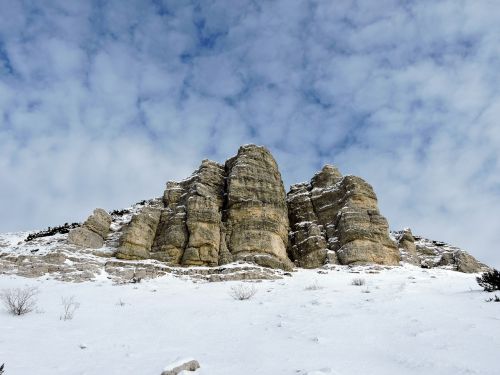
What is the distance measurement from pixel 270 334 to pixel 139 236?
22.1m

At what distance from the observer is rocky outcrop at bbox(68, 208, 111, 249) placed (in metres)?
30.1

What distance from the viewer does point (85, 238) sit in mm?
30531

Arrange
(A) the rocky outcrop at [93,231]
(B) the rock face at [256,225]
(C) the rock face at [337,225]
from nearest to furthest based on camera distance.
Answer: (A) the rocky outcrop at [93,231] < (B) the rock face at [256,225] < (C) the rock face at [337,225]

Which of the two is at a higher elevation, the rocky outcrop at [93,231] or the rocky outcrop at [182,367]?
the rocky outcrop at [93,231]

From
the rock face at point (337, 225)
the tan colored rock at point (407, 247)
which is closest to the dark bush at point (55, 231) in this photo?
the rock face at point (337, 225)

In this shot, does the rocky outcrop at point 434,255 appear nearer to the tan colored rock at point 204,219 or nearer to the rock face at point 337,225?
the rock face at point 337,225

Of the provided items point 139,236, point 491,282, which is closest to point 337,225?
point 139,236

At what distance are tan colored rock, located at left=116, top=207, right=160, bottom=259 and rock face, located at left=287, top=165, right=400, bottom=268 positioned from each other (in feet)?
43.0

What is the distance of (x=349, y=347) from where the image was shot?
9516 millimetres

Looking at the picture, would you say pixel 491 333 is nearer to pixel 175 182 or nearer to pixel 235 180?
pixel 235 180

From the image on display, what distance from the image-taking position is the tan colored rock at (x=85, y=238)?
2993 cm

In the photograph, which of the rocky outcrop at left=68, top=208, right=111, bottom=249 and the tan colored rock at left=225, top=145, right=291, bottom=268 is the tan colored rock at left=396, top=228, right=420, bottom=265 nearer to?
the tan colored rock at left=225, top=145, right=291, bottom=268

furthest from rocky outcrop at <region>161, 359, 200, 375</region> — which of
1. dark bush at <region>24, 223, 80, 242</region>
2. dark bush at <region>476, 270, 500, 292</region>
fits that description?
dark bush at <region>24, 223, 80, 242</region>

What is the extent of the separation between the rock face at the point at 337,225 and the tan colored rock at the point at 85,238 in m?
17.2
